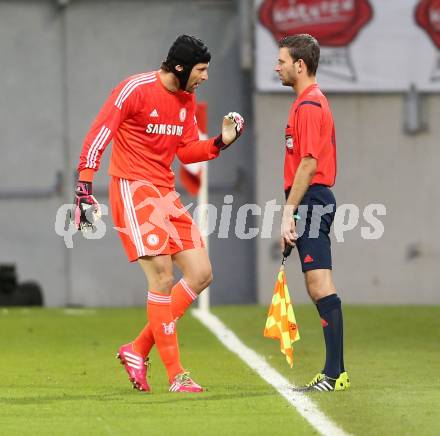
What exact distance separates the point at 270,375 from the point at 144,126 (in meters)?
1.96

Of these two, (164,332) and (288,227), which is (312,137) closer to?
(288,227)

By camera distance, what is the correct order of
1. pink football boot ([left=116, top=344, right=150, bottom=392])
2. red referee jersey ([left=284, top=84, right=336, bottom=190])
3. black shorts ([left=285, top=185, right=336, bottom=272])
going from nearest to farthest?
1. red referee jersey ([left=284, top=84, right=336, bottom=190])
2. black shorts ([left=285, top=185, right=336, bottom=272])
3. pink football boot ([left=116, top=344, right=150, bottom=392])

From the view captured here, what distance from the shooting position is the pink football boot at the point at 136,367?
8.64m

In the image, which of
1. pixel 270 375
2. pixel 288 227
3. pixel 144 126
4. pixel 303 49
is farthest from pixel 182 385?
pixel 303 49

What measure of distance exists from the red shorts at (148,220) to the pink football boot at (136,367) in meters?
0.56

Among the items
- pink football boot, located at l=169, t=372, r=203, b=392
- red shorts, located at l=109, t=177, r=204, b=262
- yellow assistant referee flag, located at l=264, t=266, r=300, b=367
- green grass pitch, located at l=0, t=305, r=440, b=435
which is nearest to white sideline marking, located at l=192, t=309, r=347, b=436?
green grass pitch, located at l=0, t=305, r=440, b=435

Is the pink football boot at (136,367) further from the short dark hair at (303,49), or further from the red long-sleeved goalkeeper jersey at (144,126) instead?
the short dark hair at (303,49)

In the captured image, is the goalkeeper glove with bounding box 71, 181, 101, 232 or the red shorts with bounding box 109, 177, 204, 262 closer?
the goalkeeper glove with bounding box 71, 181, 101, 232

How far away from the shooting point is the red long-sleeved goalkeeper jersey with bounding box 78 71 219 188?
8523mm

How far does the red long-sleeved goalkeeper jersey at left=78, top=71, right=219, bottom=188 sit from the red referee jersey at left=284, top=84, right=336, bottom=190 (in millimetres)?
686

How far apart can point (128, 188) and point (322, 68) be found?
8.74 metres

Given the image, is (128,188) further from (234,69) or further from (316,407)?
(234,69)

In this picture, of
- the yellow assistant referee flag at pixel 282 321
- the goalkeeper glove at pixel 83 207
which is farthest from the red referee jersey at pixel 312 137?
the goalkeeper glove at pixel 83 207

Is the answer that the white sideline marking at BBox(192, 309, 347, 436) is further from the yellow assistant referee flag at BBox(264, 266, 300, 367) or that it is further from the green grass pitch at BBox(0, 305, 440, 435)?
the yellow assistant referee flag at BBox(264, 266, 300, 367)
